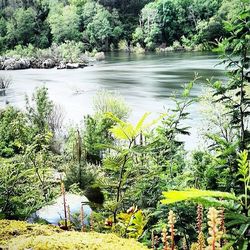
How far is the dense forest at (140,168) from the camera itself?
143 cm

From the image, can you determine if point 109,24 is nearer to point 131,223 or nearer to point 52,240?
point 131,223

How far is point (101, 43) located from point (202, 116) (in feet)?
224

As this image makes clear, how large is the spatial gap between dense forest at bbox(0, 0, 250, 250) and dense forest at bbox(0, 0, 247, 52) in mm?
9608

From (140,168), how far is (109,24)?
293ft

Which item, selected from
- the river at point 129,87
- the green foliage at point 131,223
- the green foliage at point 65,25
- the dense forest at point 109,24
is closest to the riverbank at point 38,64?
the river at point 129,87

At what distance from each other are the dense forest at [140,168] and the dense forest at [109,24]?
961 cm

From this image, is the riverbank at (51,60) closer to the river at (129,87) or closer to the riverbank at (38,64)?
the riverbank at (38,64)

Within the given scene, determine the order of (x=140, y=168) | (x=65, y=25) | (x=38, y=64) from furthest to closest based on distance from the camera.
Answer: (x=65, y=25), (x=38, y=64), (x=140, y=168)

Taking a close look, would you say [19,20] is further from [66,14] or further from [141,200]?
[141,200]

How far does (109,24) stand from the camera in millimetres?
89375

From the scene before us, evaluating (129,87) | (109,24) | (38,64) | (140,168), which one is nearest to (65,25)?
(109,24)

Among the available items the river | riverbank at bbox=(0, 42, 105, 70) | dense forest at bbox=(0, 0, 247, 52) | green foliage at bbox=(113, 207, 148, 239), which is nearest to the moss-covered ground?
green foliage at bbox=(113, 207, 148, 239)

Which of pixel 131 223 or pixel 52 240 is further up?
pixel 52 240

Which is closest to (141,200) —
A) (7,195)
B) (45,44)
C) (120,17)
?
(7,195)
